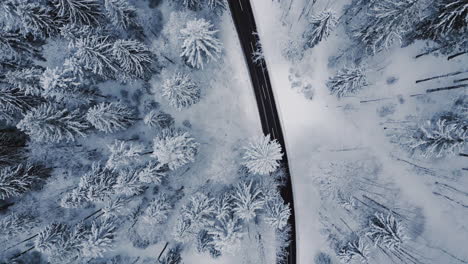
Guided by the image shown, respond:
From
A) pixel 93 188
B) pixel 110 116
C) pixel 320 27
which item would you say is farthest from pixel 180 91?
pixel 320 27

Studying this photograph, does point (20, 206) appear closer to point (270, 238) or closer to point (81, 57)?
point (81, 57)

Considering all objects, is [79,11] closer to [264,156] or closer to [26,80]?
[26,80]

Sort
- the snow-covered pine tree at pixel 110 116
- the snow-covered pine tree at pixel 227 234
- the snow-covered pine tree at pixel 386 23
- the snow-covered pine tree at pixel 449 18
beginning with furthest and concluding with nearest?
the snow-covered pine tree at pixel 110 116
the snow-covered pine tree at pixel 227 234
the snow-covered pine tree at pixel 386 23
the snow-covered pine tree at pixel 449 18

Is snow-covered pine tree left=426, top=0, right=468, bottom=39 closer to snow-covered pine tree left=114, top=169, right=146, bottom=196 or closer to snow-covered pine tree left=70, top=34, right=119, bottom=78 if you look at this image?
snow-covered pine tree left=70, top=34, right=119, bottom=78

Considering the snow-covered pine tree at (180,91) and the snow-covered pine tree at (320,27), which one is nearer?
the snow-covered pine tree at (320,27)

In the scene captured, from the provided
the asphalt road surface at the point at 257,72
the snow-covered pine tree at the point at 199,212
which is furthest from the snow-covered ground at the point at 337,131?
the snow-covered pine tree at the point at 199,212

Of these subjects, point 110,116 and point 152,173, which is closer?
point 110,116

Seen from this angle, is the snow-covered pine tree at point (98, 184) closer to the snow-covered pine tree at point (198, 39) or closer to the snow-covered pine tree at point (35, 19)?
the snow-covered pine tree at point (35, 19)
